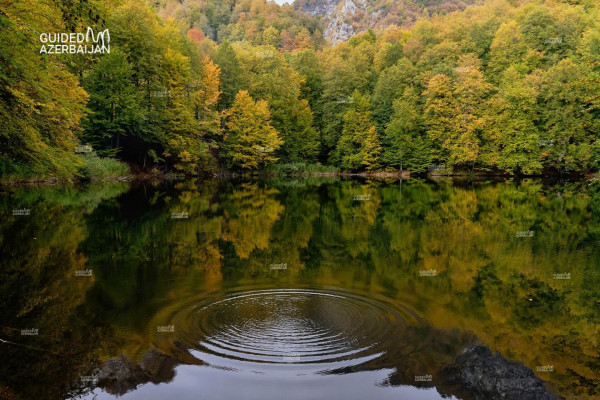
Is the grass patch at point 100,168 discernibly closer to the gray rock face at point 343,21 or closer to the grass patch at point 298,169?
the grass patch at point 298,169

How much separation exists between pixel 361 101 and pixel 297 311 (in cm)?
5286

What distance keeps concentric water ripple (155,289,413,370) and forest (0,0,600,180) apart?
29391 mm

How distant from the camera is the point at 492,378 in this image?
636 centimetres

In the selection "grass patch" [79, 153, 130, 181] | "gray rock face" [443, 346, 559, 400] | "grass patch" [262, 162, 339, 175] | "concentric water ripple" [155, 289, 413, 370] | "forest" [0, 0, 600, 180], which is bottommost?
"gray rock face" [443, 346, 559, 400]

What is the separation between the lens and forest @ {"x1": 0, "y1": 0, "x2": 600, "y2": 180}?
41438 millimetres

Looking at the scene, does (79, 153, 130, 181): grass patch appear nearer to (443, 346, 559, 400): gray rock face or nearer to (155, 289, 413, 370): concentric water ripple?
(155, 289, 413, 370): concentric water ripple

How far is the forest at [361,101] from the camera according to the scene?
41.4 metres

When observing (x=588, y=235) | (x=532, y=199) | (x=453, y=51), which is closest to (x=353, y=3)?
(x=453, y=51)

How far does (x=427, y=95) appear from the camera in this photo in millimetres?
54844

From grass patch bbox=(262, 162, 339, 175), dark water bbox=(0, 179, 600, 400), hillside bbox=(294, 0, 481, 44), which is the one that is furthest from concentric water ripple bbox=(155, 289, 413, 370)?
hillside bbox=(294, 0, 481, 44)

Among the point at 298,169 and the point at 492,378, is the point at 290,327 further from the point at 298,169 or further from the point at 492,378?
the point at 298,169

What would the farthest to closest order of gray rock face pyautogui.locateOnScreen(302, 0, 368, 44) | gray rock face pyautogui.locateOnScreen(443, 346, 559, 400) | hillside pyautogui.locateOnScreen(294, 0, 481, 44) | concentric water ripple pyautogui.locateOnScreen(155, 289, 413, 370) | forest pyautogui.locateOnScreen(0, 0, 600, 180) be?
gray rock face pyautogui.locateOnScreen(302, 0, 368, 44)
hillside pyautogui.locateOnScreen(294, 0, 481, 44)
forest pyautogui.locateOnScreen(0, 0, 600, 180)
concentric water ripple pyautogui.locateOnScreen(155, 289, 413, 370)
gray rock face pyautogui.locateOnScreen(443, 346, 559, 400)

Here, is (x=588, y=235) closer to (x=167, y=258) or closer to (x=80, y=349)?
(x=167, y=258)

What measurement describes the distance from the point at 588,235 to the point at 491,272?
293 inches
